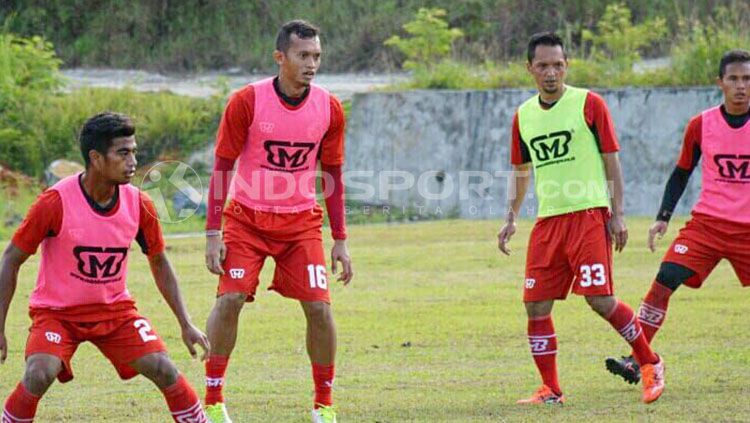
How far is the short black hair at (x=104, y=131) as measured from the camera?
301 inches

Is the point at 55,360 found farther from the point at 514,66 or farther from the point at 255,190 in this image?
the point at 514,66

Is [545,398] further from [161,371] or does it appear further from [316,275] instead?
[161,371]

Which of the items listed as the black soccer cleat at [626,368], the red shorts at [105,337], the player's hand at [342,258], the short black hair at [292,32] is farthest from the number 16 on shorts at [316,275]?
the black soccer cleat at [626,368]

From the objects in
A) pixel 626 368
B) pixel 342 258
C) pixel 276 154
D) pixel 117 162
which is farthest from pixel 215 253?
pixel 626 368

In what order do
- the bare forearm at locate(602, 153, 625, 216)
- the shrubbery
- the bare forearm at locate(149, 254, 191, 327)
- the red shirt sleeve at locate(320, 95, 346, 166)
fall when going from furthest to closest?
the shrubbery, the bare forearm at locate(602, 153, 625, 216), the red shirt sleeve at locate(320, 95, 346, 166), the bare forearm at locate(149, 254, 191, 327)

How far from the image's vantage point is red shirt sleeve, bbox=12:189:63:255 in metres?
7.54

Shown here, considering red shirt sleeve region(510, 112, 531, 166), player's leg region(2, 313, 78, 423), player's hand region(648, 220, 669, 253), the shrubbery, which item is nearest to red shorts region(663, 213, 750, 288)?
player's hand region(648, 220, 669, 253)

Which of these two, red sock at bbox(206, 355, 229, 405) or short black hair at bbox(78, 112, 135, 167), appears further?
red sock at bbox(206, 355, 229, 405)

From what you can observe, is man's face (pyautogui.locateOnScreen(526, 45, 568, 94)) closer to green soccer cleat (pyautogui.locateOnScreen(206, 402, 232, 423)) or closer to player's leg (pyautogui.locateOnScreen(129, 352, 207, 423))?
green soccer cleat (pyautogui.locateOnScreen(206, 402, 232, 423))

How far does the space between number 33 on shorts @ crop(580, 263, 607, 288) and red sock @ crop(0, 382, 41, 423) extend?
372 centimetres

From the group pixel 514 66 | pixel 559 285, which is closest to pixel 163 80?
pixel 514 66

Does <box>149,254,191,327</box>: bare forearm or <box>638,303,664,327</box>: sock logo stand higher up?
<box>149,254,191,327</box>: bare forearm

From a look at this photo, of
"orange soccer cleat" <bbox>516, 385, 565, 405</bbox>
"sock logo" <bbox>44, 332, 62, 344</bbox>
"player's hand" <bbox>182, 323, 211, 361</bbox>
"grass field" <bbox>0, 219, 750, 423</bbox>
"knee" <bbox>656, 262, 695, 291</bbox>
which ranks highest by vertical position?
"sock logo" <bbox>44, 332, 62, 344</bbox>

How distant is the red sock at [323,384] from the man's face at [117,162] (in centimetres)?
201
